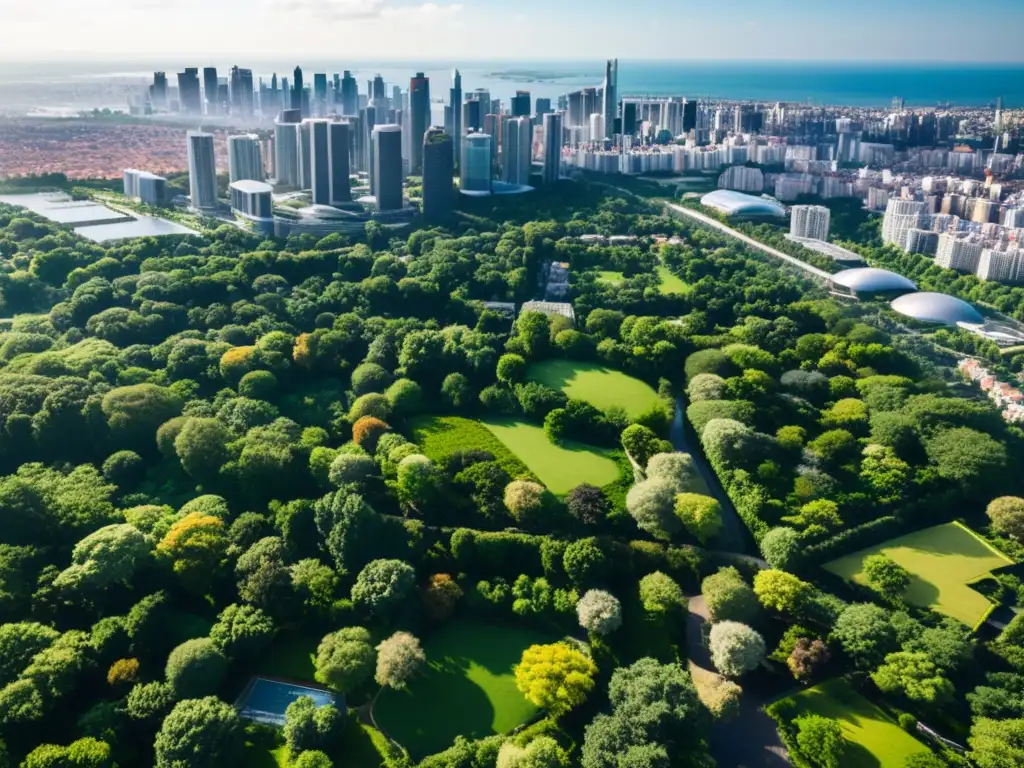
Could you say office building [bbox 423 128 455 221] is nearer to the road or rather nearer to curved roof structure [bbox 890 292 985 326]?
the road

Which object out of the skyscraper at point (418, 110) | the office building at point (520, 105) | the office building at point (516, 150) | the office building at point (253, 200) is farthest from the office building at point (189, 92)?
the office building at point (516, 150)

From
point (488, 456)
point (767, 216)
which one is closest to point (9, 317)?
point (488, 456)

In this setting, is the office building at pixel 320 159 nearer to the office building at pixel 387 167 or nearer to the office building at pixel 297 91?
the office building at pixel 387 167

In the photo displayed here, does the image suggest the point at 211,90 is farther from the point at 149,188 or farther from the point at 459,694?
the point at 459,694

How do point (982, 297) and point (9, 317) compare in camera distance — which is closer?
point (9, 317)

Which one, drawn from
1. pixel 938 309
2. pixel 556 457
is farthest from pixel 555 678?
pixel 938 309

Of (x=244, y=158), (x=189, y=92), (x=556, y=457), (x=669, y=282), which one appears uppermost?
(x=189, y=92)

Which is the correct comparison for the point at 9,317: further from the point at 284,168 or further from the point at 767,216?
the point at 767,216

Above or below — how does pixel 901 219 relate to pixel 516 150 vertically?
below
